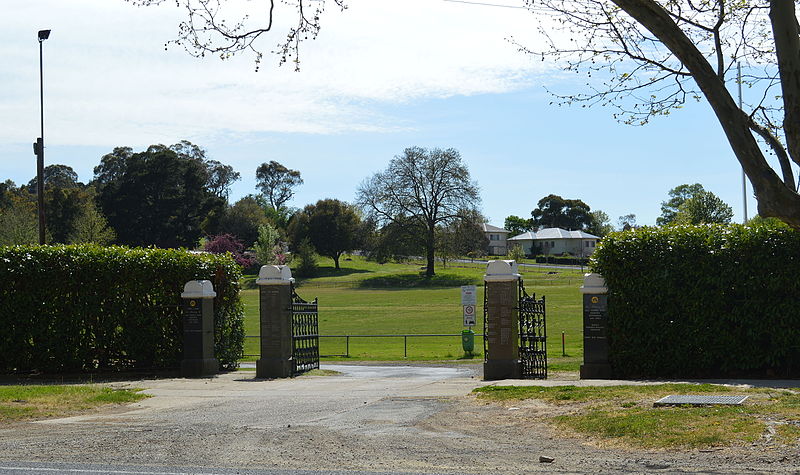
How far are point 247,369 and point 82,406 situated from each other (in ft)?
25.5

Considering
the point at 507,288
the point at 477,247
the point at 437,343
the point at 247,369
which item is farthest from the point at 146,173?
the point at 507,288

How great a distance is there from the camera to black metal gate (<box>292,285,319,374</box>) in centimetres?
1878

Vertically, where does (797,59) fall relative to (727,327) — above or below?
above

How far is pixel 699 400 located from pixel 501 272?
6080 mm

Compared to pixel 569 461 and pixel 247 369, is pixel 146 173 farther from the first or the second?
pixel 569 461

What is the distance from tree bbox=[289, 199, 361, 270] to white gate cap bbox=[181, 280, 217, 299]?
7979 cm

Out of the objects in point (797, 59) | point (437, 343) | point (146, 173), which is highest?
point (146, 173)

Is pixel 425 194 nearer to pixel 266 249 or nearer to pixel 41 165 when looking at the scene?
pixel 266 249

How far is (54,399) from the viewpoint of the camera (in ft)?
43.6

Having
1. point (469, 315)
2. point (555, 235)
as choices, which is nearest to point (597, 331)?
point (469, 315)

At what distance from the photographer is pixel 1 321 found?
18422 millimetres

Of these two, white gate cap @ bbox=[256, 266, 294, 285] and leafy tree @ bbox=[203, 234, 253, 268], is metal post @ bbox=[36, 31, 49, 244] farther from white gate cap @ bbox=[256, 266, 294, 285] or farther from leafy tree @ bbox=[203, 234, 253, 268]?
leafy tree @ bbox=[203, 234, 253, 268]

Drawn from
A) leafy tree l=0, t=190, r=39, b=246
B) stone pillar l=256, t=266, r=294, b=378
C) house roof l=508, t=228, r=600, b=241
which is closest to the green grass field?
stone pillar l=256, t=266, r=294, b=378

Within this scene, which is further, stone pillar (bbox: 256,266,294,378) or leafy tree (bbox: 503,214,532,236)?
leafy tree (bbox: 503,214,532,236)
